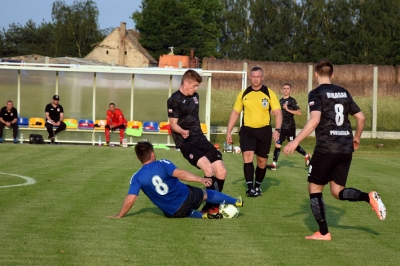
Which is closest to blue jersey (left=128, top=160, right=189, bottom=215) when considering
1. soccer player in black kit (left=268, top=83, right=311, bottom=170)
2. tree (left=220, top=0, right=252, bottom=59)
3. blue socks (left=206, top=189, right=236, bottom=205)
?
blue socks (left=206, top=189, right=236, bottom=205)

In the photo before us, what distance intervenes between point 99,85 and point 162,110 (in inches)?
103

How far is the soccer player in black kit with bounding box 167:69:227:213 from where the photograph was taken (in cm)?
1067

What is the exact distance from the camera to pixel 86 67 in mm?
27906

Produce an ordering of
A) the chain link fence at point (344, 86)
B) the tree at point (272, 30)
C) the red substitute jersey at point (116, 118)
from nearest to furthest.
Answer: the red substitute jersey at point (116, 118) → the chain link fence at point (344, 86) → the tree at point (272, 30)

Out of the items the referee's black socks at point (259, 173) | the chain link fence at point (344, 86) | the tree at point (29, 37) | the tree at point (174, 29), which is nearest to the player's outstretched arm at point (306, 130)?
the referee's black socks at point (259, 173)

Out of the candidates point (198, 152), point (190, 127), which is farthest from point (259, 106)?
point (198, 152)

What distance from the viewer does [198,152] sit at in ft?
34.9

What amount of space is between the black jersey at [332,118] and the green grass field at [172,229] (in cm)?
107

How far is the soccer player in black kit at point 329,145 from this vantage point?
A: 8258 millimetres

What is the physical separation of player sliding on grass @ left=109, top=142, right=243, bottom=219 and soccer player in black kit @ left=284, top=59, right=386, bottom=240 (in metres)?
1.30

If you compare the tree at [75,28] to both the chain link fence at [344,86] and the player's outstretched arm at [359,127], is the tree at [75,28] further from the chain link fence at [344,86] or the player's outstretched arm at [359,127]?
the player's outstretched arm at [359,127]

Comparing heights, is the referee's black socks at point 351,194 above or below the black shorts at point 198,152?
below

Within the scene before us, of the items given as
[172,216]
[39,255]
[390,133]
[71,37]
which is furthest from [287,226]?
[71,37]

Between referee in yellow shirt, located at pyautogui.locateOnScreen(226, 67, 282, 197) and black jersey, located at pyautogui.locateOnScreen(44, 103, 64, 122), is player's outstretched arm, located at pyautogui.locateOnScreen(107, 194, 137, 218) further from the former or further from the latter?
black jersey, located at pyautogui.locateOnScreen(44, 103, 64, 122)
